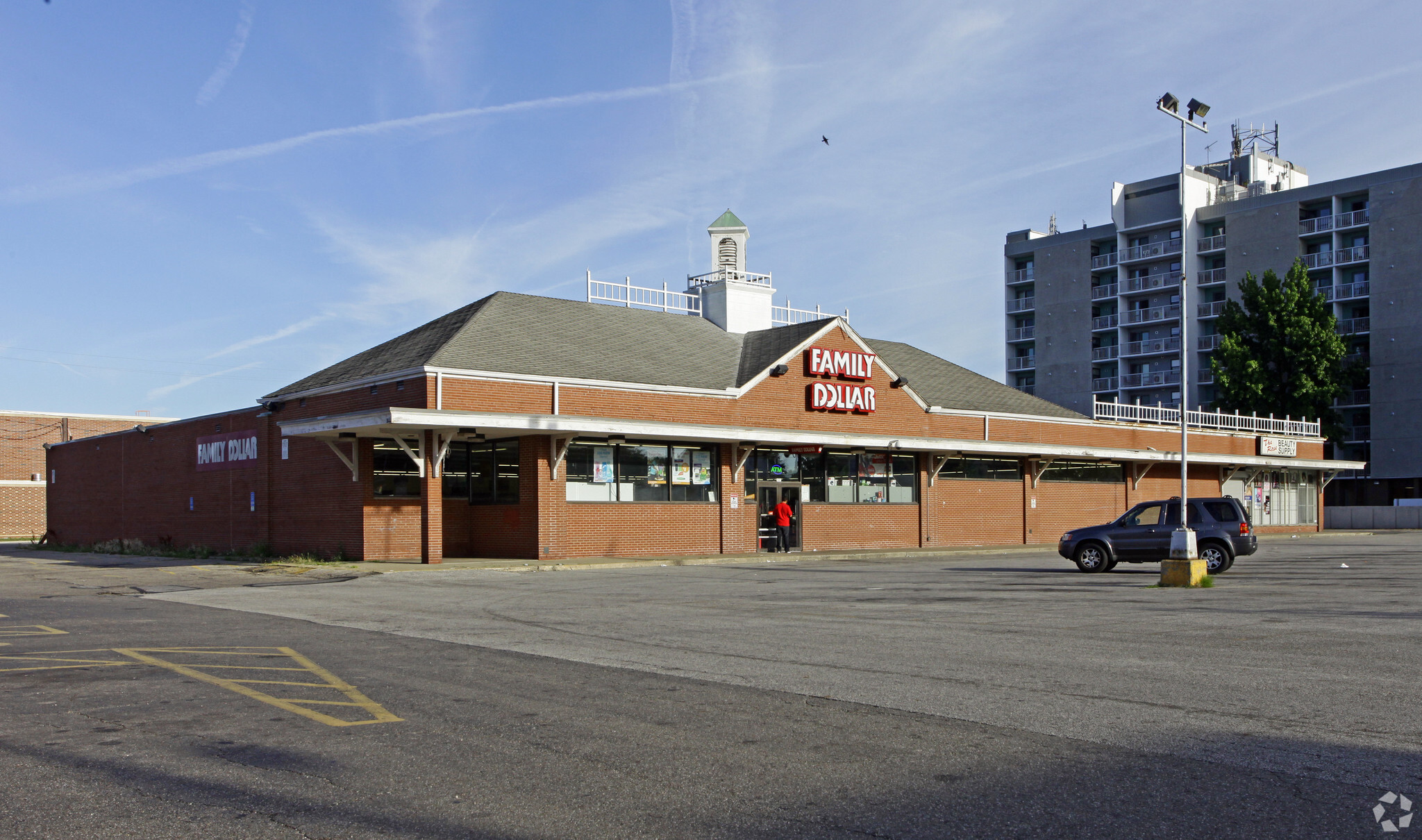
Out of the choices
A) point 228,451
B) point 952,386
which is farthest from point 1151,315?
point 228,451

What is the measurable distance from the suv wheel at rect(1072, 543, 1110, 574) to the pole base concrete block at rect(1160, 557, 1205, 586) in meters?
5.05

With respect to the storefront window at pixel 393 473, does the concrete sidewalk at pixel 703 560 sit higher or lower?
lower

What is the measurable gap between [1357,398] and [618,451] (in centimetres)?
6047

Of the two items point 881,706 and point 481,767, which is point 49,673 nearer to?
point 481,767

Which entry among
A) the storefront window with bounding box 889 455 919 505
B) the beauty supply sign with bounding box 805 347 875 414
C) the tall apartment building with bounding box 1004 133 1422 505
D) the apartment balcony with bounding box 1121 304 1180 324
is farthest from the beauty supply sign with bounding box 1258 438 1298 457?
the apartment balcony with bounding box 1121 304 1180 324

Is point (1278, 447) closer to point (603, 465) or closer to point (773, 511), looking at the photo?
point (773, 511)

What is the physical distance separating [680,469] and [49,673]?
2232 centimetres

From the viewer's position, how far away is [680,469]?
105 ft

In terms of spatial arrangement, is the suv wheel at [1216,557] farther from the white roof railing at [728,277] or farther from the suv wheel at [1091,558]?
the white roof railing at [728,277]

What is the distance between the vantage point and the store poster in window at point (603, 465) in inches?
1181

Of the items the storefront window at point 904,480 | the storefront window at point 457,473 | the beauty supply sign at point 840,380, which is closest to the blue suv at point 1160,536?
the beauty supply sign at point 840,380

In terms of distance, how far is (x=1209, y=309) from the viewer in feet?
260

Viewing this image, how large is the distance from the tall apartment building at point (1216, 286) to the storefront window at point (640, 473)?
4122cm

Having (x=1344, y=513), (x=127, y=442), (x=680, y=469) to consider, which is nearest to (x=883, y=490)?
(x=680, y=469)
